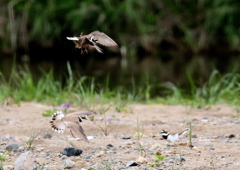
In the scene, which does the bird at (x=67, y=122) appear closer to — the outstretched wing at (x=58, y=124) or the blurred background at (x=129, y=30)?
the outstretched wing at (x=58, y=124)

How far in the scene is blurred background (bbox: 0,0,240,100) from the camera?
9.24 meters

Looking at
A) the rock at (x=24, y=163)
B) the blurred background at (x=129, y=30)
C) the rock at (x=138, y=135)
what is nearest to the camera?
the rock at (x=24, y=163)

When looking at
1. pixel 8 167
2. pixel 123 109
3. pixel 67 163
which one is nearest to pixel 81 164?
pixel 67 163

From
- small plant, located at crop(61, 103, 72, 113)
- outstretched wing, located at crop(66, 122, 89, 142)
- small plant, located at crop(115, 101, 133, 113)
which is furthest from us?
small plant, located at crop(115, 101, 133, 113)

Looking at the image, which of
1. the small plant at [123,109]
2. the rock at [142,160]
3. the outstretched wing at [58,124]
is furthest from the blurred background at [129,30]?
the rock at [142,160]

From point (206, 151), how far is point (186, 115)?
1.10 meters

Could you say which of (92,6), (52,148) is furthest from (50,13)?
(52,148)

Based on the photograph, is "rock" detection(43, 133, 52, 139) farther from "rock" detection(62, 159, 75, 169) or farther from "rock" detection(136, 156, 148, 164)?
"rock" detection(136, 156, 148, 164)

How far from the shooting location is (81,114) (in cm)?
215

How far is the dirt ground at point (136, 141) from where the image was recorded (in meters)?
2.05

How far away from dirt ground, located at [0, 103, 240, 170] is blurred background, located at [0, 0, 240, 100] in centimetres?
542

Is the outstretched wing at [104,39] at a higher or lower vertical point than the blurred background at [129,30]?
lower

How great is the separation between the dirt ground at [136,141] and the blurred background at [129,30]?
542cm

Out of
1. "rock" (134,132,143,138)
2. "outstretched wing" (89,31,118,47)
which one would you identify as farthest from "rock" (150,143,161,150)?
"outstretched wing" (89,31,118,47)
